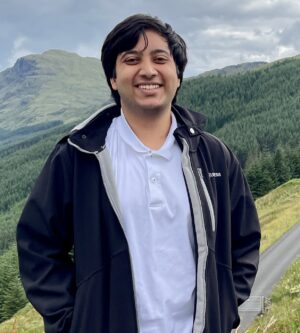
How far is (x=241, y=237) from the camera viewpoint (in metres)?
4.02

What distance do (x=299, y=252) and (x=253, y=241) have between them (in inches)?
1048

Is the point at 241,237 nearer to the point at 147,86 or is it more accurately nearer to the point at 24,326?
the point at 147,86

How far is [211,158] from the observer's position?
12.4 feet

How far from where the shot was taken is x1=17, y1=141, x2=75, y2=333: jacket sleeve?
11.1 ft

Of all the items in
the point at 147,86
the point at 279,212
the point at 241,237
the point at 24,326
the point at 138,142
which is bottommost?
the point at 279,212

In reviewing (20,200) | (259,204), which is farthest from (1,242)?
(259,204)

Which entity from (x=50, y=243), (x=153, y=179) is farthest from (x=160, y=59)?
(x=50, y=243)

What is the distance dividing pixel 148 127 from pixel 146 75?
38 centimetres

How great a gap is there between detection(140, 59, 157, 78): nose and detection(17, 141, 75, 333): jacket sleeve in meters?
0.80

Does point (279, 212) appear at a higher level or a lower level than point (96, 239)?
lower

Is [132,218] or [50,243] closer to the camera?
[132,218]

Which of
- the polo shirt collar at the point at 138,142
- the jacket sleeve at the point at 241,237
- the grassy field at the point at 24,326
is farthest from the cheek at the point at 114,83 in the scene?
the grassy field at the point at 24,326

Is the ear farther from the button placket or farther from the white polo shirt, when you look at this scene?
the button placket

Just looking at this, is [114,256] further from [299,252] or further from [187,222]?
[299,252]
